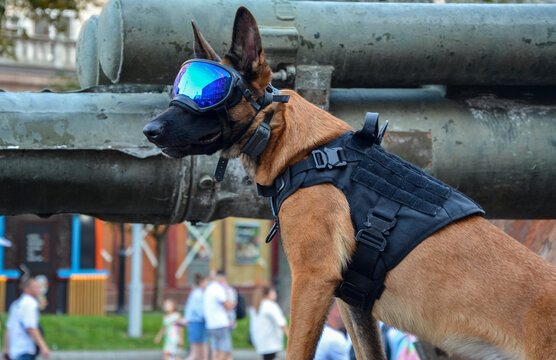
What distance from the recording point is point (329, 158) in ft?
11.5

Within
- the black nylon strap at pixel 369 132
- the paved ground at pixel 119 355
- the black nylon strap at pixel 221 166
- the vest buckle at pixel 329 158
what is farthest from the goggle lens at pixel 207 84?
the paved ground at pixel 119 355

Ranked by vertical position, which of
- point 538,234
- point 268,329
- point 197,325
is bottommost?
point 197,325

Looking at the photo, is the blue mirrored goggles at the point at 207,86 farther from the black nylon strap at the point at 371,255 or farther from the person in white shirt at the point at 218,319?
the person in white shirt at the point at 218,319

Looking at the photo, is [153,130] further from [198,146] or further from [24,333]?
[24,333]

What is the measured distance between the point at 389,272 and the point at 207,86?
109 centimetres

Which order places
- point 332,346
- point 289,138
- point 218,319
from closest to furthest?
point 289,138
point 332,346
point 218,319

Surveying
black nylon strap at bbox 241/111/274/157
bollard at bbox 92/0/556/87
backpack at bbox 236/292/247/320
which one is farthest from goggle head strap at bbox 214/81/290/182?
backpack at bbox 236/292/247/320

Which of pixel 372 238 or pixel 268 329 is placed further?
pixel 268 329

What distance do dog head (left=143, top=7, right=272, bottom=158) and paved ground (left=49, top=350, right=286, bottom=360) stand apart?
12258 mm

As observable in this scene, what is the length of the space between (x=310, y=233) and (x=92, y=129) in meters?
1.63

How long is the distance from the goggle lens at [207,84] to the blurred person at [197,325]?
10.2 m

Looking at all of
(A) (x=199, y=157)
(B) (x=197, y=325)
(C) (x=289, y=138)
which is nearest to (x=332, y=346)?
(A) (x=199, y=157)

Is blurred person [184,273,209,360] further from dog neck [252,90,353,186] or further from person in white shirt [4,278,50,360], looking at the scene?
dog neck [252,90,353,186]

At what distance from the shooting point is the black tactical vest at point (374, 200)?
3375 millimetres
